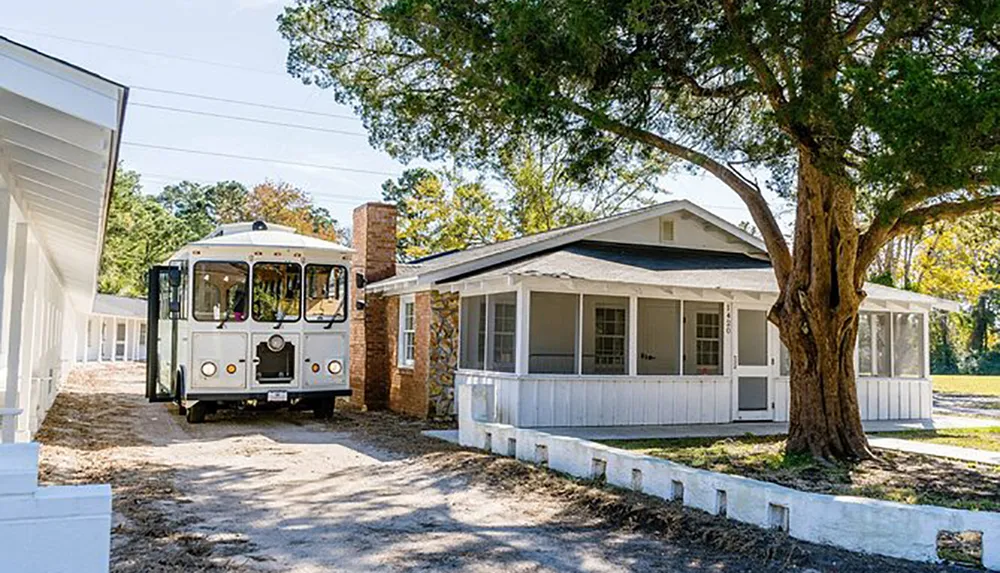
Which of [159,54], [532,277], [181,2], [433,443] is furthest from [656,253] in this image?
[159,54]

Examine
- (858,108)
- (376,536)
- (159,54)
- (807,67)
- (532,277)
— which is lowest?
(376,536)

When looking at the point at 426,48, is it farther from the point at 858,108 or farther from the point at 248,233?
the point at 248,233

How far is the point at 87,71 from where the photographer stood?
434 centimetres

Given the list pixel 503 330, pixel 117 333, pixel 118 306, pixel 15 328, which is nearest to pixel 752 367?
pixel 503 330

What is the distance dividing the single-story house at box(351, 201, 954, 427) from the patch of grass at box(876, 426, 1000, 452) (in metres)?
1.24

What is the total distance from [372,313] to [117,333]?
1085 inches

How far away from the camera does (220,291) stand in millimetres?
13391

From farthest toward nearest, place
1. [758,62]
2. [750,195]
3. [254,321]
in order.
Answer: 1. [254,321]
2. [750,195]
3. [758,62]

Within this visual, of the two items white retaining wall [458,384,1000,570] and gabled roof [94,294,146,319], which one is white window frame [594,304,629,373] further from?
gabled roof [94,294,146,319]

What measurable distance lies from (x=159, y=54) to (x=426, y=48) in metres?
22.1

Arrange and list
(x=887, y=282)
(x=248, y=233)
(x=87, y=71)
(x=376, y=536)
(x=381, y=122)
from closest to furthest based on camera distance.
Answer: (x=87, y=71) → (x=376, y=536) → (x=381, y=122) → (x=248, y=233) → (x=887, y=282)

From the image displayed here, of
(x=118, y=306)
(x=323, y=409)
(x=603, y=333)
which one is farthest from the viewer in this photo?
(x=118, y=306)

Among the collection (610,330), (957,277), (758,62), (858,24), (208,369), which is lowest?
(208,369)

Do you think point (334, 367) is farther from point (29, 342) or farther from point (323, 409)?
point (29, 342)
